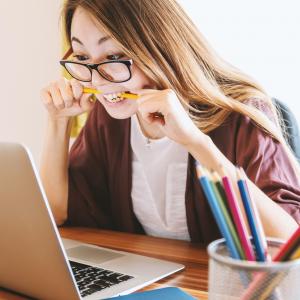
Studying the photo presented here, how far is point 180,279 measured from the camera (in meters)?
0.78

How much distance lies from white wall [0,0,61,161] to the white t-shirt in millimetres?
1171

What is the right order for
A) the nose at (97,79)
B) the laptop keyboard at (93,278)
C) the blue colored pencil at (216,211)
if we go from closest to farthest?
the blue colored pencil at (216,211), the laptop keyboard at (93,278), the nose at (97,79)

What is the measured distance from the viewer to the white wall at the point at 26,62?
2.27m

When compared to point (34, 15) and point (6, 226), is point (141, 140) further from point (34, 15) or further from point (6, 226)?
point (34, 15)

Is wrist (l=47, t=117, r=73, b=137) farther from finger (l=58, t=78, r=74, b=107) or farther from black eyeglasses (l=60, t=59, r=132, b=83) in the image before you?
black eyeglasses (l=60, t=59, r=132, b=83)

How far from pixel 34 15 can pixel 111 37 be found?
1.38m

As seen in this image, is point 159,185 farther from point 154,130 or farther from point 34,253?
point 34,253

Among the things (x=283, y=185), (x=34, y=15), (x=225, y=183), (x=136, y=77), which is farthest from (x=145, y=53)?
(x=34, y=15)

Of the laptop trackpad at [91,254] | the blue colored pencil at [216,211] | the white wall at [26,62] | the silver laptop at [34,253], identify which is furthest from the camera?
the white wall at [26,62]

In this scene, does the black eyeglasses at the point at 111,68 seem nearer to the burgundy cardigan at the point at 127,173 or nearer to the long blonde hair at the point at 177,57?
the long blonde hair at the point at 177,57

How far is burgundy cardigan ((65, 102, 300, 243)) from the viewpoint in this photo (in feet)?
3.27

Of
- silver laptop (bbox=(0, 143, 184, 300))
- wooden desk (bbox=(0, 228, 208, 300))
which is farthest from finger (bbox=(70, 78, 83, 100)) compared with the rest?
silver laptop (bbox=(0, 143, 184, 300))

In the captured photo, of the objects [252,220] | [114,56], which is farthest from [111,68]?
[252,220]

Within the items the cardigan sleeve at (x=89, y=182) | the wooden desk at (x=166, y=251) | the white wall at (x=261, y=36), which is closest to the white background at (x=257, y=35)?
the white wall at (x=261, y=36)
